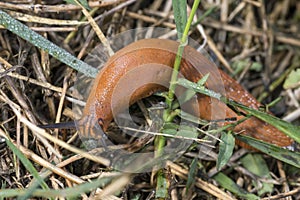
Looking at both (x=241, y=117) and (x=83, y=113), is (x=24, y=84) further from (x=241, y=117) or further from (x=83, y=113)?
(x=241, y=117)

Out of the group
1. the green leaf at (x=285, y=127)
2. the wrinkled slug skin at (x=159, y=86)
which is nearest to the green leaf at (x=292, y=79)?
the wrinkled slug skin at (x=159, y=86)

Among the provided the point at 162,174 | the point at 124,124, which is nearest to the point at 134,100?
the point at 124,124

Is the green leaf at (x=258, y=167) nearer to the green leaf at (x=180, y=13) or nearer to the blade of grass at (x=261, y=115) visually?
the blade of grass at (x=261, y=115)

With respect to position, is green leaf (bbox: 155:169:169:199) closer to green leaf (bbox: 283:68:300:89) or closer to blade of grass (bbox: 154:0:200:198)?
blade of grass (bbox: 154:0:200:198)

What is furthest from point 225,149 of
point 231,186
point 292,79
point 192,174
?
point 292,79

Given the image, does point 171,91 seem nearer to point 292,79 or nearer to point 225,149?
point 225,149

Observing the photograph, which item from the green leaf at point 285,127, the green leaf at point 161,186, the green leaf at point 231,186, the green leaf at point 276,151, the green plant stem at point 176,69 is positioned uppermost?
the green plant stem at point 176,69
